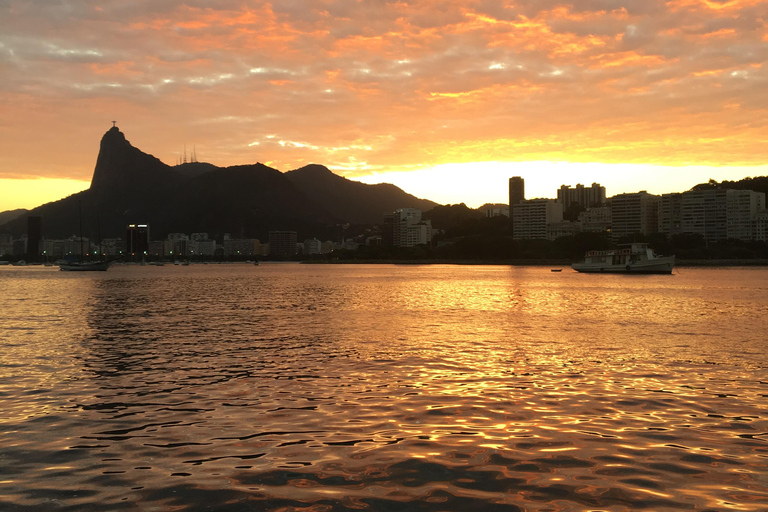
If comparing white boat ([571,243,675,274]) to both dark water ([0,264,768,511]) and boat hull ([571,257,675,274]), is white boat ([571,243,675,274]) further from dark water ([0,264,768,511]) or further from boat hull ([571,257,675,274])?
dark water ([0,264,768,511])

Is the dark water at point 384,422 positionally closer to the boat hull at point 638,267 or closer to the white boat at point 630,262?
the boat hull at point 638,267

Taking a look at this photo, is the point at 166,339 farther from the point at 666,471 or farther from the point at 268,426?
the point at 666,471

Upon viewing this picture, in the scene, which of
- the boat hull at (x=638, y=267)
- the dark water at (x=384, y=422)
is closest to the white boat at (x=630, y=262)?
the boat hull at (x=638, y=267)

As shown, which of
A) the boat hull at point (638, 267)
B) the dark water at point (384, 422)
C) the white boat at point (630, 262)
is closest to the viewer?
the dark water at point (384, 422)

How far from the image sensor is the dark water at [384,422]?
10.3 metres

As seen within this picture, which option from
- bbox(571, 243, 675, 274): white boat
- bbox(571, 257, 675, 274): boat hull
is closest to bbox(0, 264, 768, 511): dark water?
bbox(571, 257, 675, 274): boat hull

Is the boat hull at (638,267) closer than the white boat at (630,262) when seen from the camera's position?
Yes

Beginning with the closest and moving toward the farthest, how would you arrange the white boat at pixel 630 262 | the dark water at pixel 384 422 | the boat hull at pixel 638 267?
the dark water at pixel 384 422 < the boat hull at pixel 638 267 < the white boat at pixel 630 262

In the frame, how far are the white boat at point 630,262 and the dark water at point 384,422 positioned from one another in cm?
12487

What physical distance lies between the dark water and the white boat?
125m

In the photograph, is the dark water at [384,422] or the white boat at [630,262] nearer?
the dark water at [384,422]

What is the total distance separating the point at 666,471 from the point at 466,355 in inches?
609

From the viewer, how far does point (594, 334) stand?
3509 cm

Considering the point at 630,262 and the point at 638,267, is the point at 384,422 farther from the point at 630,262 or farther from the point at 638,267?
the point at 630,262
